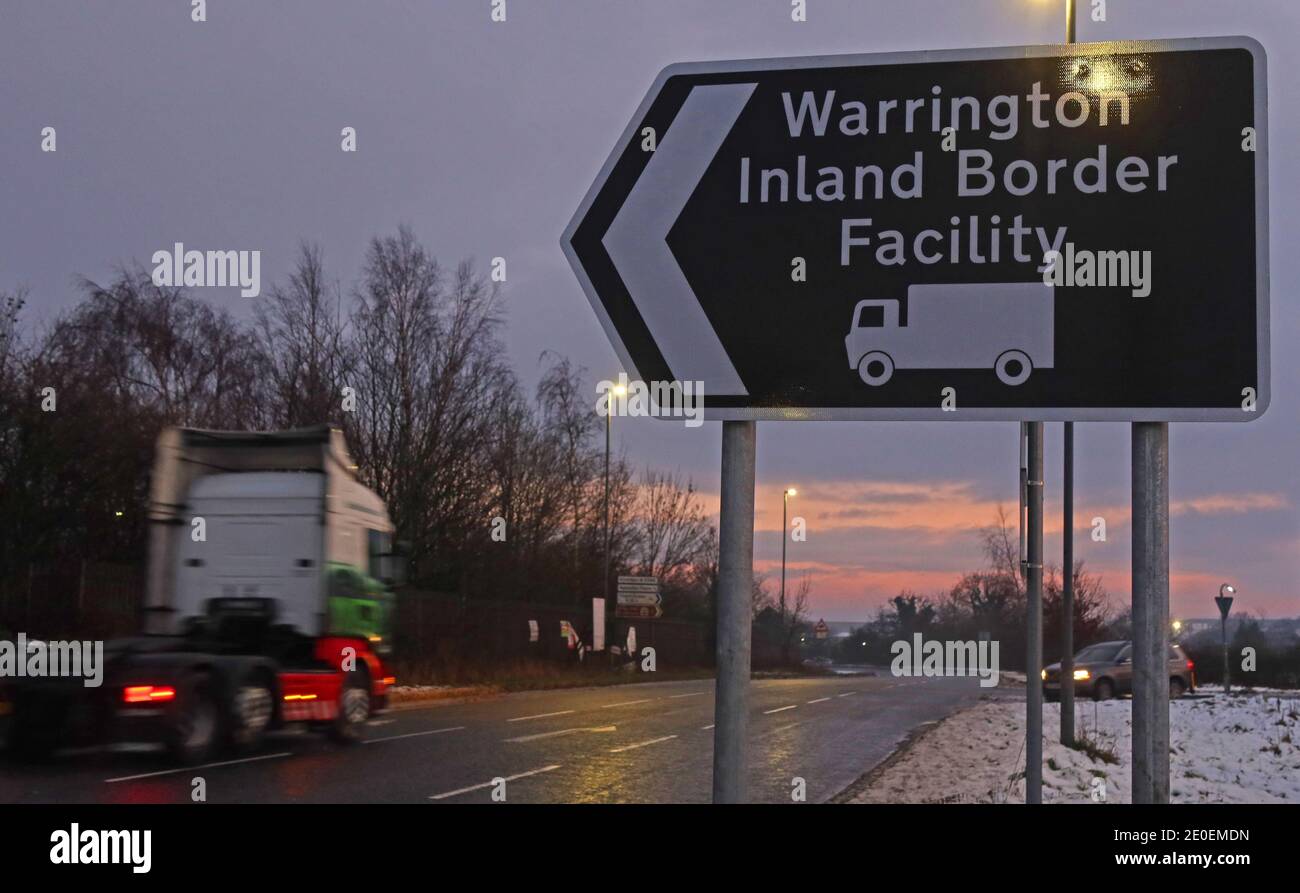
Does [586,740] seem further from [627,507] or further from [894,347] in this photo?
[627,507]

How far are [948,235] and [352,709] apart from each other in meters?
15.8

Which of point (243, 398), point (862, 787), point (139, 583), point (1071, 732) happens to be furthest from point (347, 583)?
point (243, 398)

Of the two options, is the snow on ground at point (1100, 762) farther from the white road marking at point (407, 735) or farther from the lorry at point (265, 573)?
the lorry at point (265, 573)

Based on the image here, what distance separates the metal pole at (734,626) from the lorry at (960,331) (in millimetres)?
285

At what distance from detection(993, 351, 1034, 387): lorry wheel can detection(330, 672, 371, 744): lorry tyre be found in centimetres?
1537

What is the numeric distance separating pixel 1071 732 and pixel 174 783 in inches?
398

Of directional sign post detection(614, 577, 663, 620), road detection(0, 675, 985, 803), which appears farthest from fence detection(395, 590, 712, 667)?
road detection(0, 675, 985, 803)

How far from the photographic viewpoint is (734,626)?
2.21m

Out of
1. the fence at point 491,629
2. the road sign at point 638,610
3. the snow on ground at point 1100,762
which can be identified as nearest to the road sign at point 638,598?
the road sign at point 638,610

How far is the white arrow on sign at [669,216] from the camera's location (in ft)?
7.92

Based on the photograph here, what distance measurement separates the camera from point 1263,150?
228 centimetres

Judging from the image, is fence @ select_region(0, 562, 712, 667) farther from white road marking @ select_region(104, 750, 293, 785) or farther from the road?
the road

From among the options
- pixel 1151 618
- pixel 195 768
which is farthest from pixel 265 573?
pixel 1151 618

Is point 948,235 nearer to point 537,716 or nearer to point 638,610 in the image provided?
point 537,716
